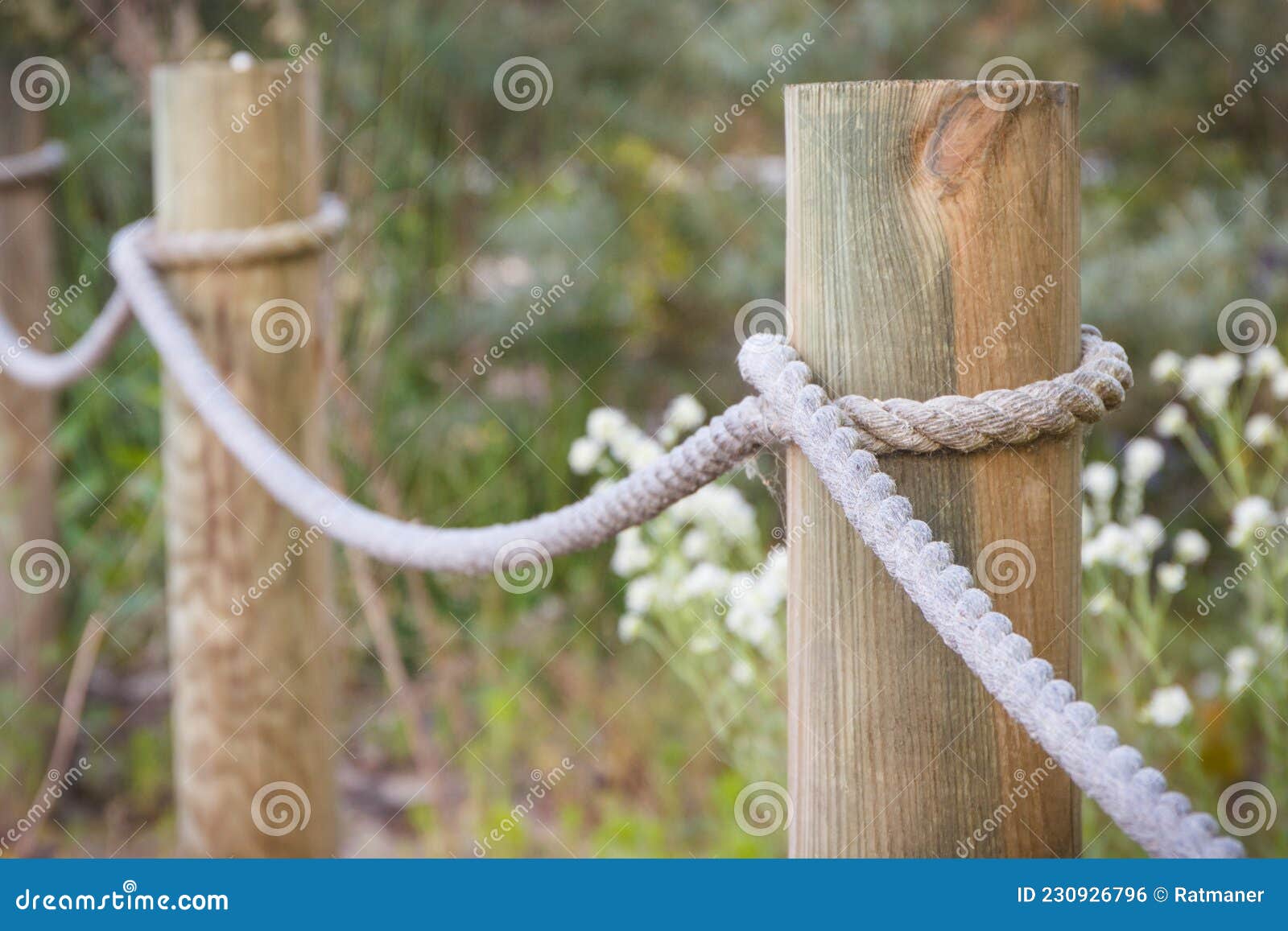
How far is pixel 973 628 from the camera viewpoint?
34.0 inches

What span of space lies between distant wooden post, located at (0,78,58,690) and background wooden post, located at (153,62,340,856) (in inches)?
47.3

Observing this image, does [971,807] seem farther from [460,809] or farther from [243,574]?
[460,809]

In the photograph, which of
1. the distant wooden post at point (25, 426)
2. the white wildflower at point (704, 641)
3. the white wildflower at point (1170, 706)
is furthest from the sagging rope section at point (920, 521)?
the distant wooden post at point (25, 426)

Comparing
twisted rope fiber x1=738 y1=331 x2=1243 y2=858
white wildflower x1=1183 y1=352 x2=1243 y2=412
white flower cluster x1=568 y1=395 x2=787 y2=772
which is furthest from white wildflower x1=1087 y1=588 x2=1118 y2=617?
twisted rope fiber x1=738 y1=331 x2=1243 y2=858

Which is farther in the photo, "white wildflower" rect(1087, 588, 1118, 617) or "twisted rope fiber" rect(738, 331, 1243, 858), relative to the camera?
"white wildflower" rect(1087, 588, 1118, 617)

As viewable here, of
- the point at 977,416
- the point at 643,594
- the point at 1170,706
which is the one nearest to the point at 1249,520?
the point at 1170,706

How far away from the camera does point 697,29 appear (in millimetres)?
3830

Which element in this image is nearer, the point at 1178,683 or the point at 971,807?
the point at 971,807

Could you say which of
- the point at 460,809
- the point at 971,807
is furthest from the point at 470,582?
the point at 971,807

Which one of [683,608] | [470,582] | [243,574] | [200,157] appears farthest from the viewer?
[470,582]

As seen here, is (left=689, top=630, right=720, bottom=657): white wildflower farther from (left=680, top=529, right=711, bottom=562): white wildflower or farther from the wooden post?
the wooden post

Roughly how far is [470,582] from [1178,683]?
1.96 meters

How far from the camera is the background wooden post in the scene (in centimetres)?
192

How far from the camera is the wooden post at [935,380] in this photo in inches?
37.2
